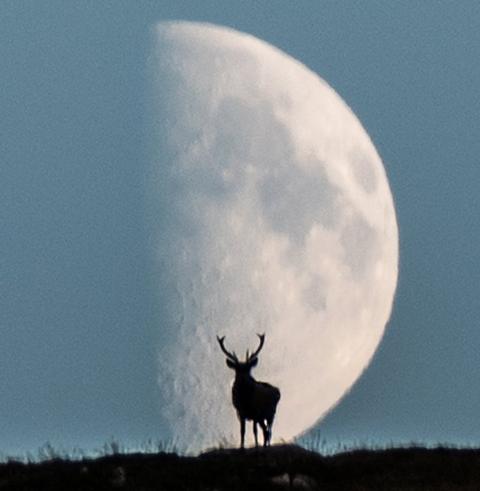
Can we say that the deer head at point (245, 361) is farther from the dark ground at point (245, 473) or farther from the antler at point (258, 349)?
the dark ground at point (245, 473)

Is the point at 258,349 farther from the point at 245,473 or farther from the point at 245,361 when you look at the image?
the point at 245,473

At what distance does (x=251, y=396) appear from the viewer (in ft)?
97.8

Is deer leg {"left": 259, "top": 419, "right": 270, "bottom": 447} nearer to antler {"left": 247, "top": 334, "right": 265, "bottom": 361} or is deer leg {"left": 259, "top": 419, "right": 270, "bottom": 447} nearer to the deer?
the deer

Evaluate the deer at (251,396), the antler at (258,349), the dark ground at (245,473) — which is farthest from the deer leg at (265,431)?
the dark ground at (245,473)

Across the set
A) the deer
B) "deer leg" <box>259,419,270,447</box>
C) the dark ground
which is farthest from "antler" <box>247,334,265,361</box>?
the dark ground

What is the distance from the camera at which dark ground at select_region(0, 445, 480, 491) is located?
1964 centimetres

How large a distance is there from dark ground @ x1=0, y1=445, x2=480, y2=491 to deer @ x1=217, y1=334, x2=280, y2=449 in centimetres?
628

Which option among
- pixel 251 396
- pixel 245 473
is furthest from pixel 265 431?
pixel 245 473

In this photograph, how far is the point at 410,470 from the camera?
21.5 metres

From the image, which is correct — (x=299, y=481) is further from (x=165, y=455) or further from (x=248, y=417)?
(x=248, y=417)

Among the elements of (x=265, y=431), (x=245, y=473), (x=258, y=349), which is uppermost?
(x=258, y=349)

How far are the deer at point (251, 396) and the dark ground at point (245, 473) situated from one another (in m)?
6.28

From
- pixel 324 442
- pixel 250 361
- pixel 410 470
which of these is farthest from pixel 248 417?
pixel 410 470

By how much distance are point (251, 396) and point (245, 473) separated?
967 centimetres
